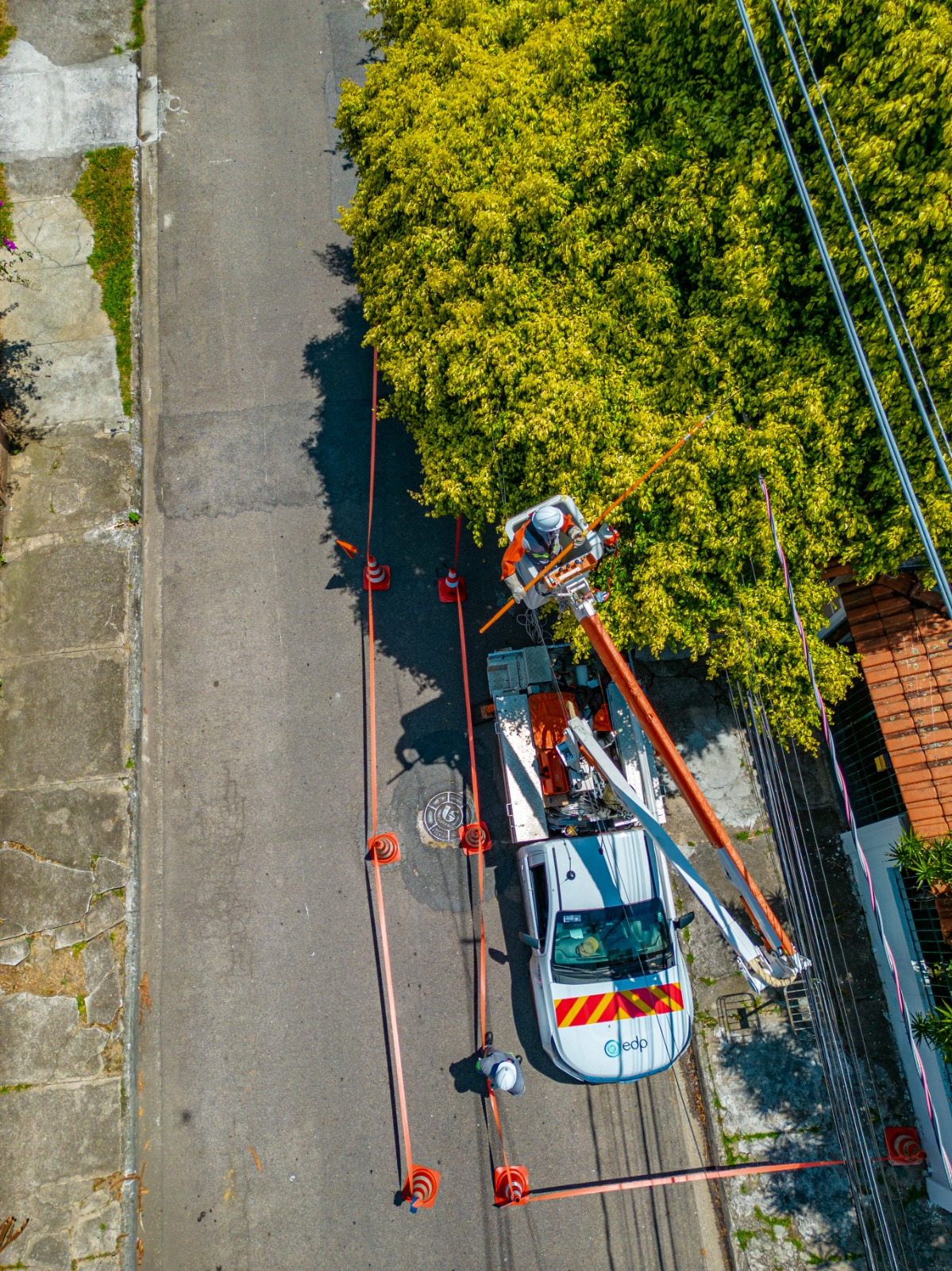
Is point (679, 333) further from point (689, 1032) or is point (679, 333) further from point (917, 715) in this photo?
point (689, 1032)

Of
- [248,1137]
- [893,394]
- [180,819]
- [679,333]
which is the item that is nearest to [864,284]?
[893,394]

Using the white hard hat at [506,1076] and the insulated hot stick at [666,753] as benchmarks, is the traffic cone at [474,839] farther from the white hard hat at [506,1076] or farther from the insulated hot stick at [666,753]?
the insulated hot stick at [666,753]

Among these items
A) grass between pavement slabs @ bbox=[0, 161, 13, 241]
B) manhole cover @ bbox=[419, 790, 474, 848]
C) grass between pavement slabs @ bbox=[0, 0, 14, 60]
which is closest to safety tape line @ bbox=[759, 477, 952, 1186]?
manhole cover @ bbox=[419, 790, 474, 848]

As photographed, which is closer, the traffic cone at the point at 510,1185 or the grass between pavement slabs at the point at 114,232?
the traffic cone at the point at 510,1185

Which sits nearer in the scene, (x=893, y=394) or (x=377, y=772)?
(x=893, y=394)

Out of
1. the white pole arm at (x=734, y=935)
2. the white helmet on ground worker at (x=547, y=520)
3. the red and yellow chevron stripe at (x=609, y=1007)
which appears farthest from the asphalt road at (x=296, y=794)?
the white helmet on ground worker at (x=547, y=520)
